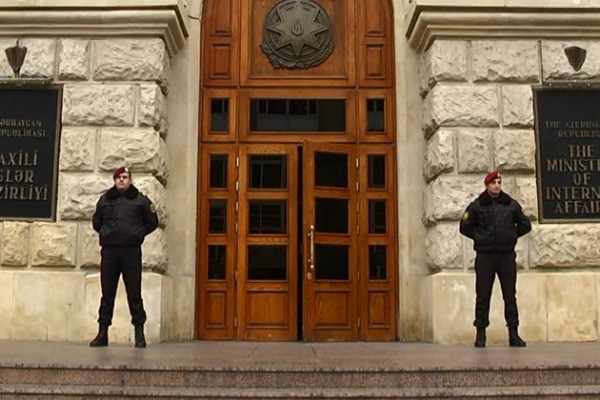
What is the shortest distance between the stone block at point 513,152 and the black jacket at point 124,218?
484 centimetres

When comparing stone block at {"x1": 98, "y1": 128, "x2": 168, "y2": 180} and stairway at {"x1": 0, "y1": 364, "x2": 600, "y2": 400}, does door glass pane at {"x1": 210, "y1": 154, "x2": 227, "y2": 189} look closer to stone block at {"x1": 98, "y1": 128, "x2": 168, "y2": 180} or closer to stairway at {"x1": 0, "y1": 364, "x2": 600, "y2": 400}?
stone block at {"x1": 98, "y1": 128, "x2": 168, "y2": 180}

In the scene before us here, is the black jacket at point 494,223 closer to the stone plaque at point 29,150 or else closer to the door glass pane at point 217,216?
the door glass pane at point 217,216

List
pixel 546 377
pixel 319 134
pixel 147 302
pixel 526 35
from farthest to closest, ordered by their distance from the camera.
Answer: pixel 319 134 → pixel 526 35 → pixel 147 302 → pixel 546 377

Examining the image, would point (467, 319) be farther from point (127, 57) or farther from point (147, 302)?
point (127, 57)

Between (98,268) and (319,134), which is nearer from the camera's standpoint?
(98,268)

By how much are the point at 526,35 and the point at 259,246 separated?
494 cm

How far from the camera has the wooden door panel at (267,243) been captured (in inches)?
430

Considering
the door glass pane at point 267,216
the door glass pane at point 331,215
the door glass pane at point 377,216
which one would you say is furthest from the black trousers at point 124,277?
the door glass pane at point 377,216

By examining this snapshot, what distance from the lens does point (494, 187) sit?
9.08 metres

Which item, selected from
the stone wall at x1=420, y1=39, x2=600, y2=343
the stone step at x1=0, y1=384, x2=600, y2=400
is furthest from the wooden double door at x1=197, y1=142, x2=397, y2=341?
the stone step at x1=0, y1=384, x2=600, y2=400

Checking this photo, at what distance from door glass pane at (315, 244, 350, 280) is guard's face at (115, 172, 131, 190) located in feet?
10.6

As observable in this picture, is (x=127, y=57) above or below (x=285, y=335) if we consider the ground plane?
above

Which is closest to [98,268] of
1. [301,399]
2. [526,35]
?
[301,399]

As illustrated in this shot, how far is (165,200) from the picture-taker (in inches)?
424
